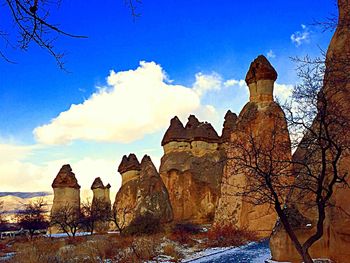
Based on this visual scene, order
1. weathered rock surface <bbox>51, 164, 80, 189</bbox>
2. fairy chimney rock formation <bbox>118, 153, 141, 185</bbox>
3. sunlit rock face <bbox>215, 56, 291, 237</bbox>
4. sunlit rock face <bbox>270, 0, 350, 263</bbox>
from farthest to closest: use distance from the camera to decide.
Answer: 1. weathered rock surface <bbox>51, 164, 80, 189</bbox>
2. fairy chimney rock formation <bbox>118, 153, 141, 185</bbox>
3. sunlit rock face <bbox>215, 56, 291, 237</bbox>
4. sunlit rock face <bbox>270, 0, 350, 263</bbox>

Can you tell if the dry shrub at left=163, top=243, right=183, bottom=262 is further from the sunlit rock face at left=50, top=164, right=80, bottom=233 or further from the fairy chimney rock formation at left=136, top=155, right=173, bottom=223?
the sunlit rock face at left=50, top=164, right=80, bottom=233

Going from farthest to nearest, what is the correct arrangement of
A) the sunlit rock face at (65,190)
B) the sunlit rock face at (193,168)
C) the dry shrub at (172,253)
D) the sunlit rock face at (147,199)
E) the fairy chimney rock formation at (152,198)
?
the sunlit rock face at (65,190), the sunlit rock face at (193,168), the sunlit rock face at (147,199), the fairy chimney rock formation at (152,198), the dry shrub at (172,253)

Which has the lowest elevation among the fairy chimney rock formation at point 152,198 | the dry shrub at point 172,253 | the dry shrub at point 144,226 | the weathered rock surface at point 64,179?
the dry shrub at point 172,253

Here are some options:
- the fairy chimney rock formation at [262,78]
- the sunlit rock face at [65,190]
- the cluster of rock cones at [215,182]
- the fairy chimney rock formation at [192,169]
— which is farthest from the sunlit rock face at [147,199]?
the fairy chimney rock formation at [262,78]

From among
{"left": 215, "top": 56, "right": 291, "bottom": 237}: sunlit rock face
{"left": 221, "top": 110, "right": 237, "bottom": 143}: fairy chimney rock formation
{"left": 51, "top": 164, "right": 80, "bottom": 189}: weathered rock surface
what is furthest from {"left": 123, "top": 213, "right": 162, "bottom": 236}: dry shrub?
{"left": 221, "top": 110, "right": 237, "bottom": 143}: fairy chimney rock formation

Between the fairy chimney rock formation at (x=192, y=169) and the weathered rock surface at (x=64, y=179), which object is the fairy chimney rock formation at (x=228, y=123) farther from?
the weathered rock surface at (x=64, y=179)

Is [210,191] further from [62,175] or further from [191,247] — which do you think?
[191,247]

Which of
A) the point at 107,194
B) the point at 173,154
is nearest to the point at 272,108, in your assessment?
the point at 173,154

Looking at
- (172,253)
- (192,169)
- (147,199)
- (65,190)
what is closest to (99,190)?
(65,190)

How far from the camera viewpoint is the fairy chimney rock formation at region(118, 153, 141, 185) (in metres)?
32.0

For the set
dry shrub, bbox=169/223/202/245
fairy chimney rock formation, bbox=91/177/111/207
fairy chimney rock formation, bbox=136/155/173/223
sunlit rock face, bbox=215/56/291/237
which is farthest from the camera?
fairy chimney rock formation, bbox=91/177/111/207

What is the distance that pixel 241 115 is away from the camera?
20.6 m

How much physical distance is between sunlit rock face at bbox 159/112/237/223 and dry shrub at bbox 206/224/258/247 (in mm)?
11754

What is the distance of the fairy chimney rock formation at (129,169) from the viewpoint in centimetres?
3200
